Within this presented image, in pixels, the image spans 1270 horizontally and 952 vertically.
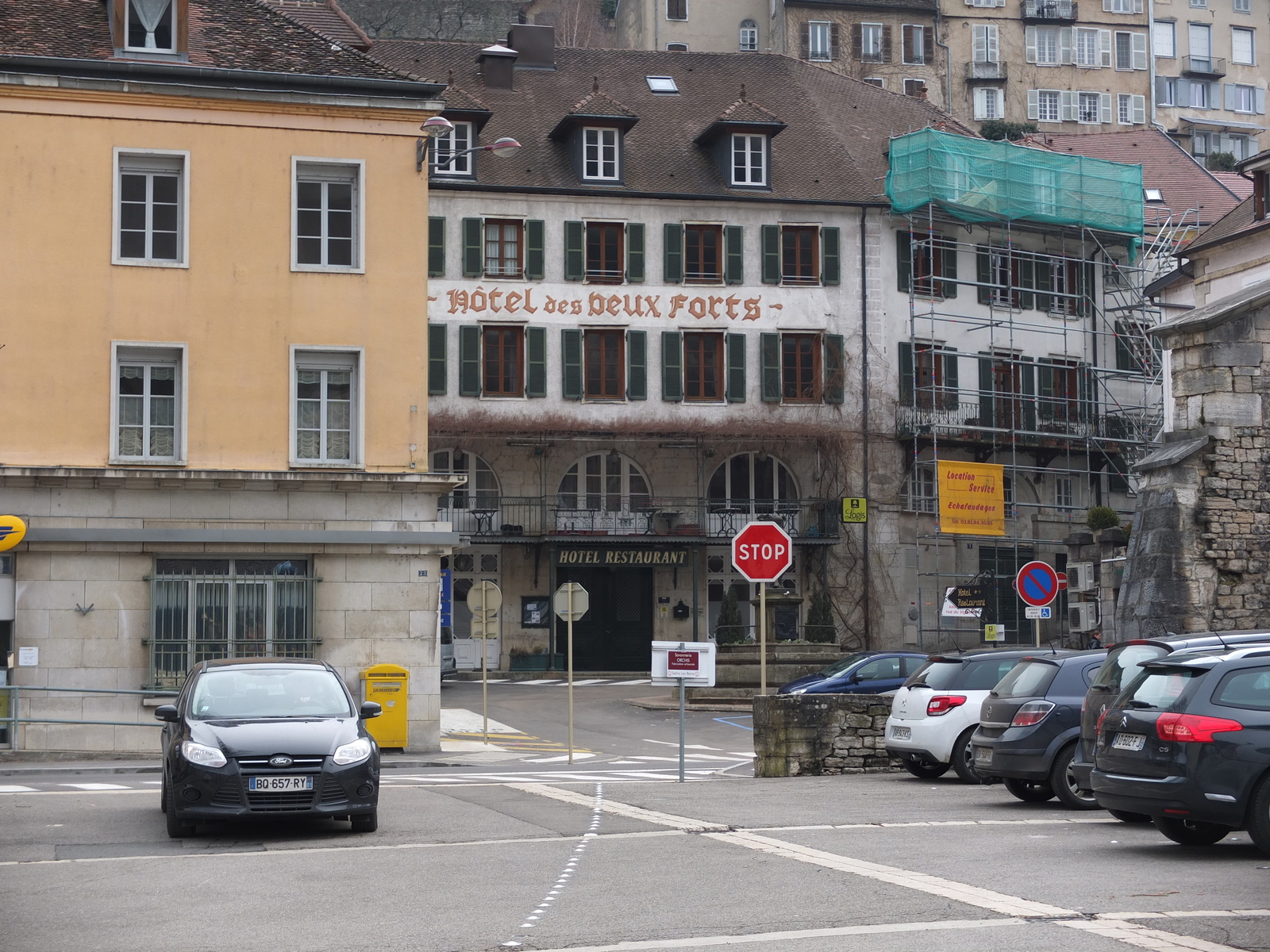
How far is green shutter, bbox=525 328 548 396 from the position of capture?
152 feet

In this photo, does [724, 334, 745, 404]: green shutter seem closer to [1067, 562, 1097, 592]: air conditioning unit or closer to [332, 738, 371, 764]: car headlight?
[1067, 562, 1097, 592]: air conditioning unit

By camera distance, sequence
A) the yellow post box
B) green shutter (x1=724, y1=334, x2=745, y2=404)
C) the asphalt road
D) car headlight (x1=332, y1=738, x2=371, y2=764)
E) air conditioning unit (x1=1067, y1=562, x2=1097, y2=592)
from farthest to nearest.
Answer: green shutter (x1=724, y1=334, x2=745, y2=404)
air conditioning unit (x1=1067, y1=562, x2=1097, y2=592)
the yellow post box
car headlight (x1=332, y1=738, x2=371, y2=764)
the asphalt road

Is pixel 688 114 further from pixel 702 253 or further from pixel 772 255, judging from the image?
pixel 772 255

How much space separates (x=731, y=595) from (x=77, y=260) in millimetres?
22489

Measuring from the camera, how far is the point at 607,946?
28.3 ft

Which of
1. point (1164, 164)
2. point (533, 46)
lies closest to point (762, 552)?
point (533, 46)

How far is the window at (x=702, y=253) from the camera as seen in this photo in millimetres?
47688

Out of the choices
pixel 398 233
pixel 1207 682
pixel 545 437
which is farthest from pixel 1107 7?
pixel 1207 682

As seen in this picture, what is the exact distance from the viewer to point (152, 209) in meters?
25.4

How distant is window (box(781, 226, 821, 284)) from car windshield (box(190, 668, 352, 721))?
34.7m

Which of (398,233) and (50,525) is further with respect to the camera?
(398,233)

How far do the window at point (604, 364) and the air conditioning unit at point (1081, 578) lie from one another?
1494 cm

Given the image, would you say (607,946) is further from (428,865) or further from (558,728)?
(558,728)

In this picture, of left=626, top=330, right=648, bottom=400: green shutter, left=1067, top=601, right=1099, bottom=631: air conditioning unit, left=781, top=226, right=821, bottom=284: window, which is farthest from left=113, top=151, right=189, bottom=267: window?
left=781, top=226, right=821, bottom=284: window
